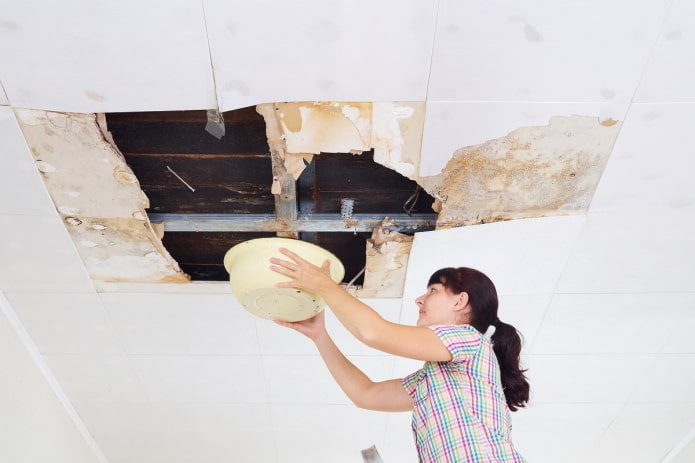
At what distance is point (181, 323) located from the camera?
1887 mm

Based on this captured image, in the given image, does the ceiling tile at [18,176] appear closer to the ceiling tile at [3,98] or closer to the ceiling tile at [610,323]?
the ceiling tile at [3,98]

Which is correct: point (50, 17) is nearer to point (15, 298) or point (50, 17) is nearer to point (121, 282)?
point (121, 282)

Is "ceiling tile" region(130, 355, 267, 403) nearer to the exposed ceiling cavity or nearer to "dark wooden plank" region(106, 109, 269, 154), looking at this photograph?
the exposed ceiling cavity

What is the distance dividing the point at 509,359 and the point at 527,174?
0.51m

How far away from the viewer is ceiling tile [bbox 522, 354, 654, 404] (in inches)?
81.4

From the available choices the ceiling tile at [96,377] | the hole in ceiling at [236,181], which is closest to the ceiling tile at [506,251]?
the hole in ceiling at [236,181]

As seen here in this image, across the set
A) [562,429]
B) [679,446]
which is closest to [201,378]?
[562,429]

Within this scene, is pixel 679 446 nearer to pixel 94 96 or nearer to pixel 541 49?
pixel 541 49

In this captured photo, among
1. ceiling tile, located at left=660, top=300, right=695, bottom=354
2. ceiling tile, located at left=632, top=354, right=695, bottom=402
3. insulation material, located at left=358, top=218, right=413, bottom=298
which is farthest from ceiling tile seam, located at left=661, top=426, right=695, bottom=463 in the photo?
insulation material, located at left=358, top=218, right=413, bottom=298

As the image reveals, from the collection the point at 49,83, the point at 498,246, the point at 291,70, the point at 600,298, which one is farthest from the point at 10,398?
the point at 600,298

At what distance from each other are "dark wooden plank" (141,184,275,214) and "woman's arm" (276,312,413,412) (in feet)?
1.24

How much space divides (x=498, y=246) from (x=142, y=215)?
1073 mm

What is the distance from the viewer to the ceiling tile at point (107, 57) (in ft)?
3.63

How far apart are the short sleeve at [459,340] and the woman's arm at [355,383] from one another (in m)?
0.33
